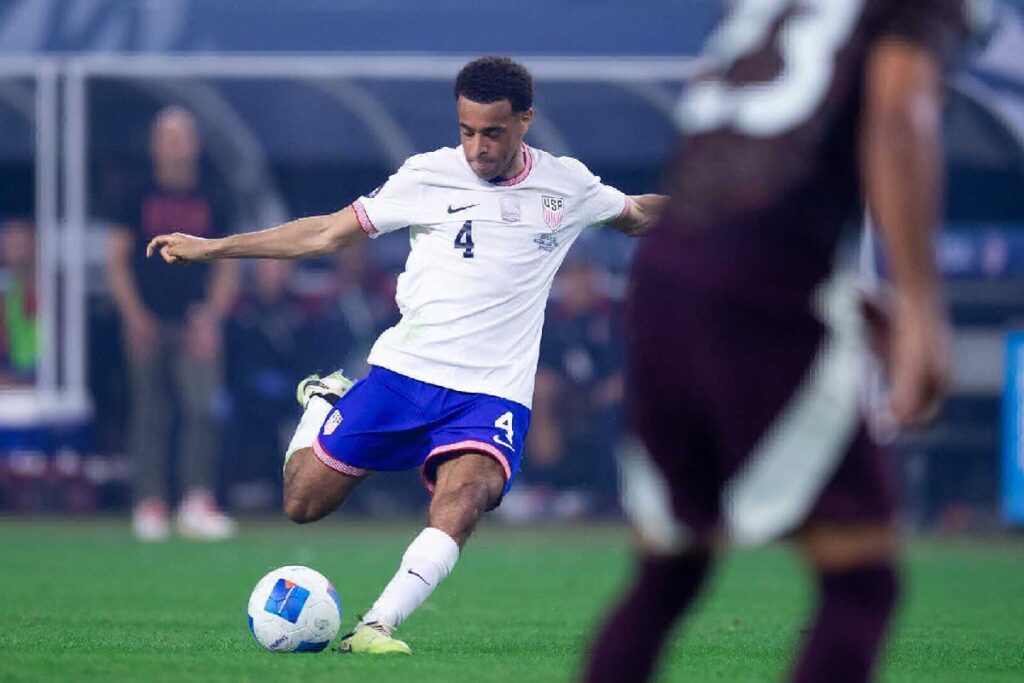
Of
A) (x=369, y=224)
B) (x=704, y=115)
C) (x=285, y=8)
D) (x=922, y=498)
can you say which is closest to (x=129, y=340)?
(x=285, y=8)

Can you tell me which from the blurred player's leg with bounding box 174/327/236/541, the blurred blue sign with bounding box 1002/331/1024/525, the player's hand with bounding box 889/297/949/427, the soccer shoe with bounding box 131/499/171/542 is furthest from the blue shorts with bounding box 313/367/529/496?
the blurred blue sign with bounding box 1002/331/1024/525

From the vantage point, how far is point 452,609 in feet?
28.2

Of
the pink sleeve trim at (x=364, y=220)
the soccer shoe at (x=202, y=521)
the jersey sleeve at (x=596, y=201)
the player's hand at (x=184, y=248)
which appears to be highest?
the jersey sleeve at (x=596, y=201)

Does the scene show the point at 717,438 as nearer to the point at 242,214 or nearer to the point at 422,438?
the point at 422,438

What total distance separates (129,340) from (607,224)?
754 centimetres

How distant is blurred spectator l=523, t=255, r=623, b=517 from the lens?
49.6 ft

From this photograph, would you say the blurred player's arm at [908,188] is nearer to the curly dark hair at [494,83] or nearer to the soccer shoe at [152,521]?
the curly dark hair at [494,83]

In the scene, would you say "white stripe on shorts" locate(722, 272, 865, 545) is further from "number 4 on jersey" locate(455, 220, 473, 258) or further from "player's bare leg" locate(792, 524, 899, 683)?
"number 4 on jersey" locate(455, 220, 473, 258)

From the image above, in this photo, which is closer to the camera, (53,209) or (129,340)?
(129,340)

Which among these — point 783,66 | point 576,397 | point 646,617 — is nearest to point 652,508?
point 646,617

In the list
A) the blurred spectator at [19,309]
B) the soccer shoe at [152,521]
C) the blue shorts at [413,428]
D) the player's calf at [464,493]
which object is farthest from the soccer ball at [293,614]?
the blurred spectator at [19,309]

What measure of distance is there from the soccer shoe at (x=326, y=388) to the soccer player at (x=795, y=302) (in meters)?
3.80

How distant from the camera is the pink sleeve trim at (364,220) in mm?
6930

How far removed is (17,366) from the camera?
15336 millimetres
